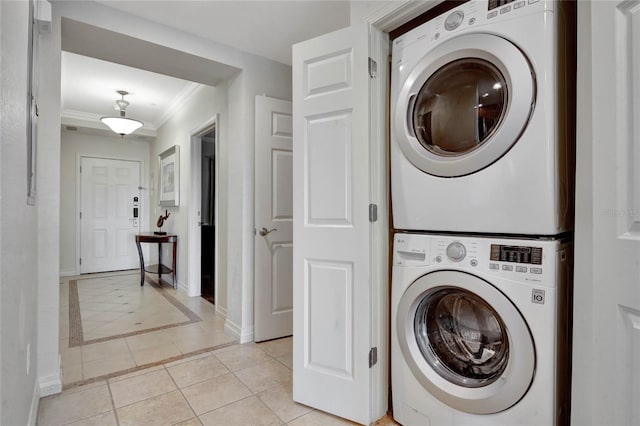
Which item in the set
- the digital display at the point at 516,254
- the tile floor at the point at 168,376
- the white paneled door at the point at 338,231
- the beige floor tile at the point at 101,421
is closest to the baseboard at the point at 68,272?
the tile floor at the point at 168,376

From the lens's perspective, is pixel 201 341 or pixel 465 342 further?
pixel 201 341

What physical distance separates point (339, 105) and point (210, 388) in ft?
5.74

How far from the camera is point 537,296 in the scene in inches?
47.3

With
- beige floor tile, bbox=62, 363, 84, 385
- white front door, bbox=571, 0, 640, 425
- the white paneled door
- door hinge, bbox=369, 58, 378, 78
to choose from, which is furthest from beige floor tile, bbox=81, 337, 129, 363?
white front door, bbox=571, 0, 640, 425

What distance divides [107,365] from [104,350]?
32cm

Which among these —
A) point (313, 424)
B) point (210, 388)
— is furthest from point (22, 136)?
point (313, 424)

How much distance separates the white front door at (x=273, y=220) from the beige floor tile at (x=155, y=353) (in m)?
0.62

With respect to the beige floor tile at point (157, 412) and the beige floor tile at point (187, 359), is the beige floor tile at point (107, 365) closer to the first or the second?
the beige floor tile at point (187, 359)

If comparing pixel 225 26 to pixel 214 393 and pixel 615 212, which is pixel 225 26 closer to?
Answer: pixel 214 393

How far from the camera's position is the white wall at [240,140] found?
267 cm

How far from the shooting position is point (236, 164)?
116 inches

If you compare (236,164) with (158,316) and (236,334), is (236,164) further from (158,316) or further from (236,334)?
(158,316)

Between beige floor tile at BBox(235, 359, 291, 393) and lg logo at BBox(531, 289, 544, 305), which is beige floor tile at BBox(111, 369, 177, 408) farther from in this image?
lg logo at BBox(531, 289, 544, 305)

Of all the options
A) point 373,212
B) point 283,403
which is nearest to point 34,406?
point 283,403
